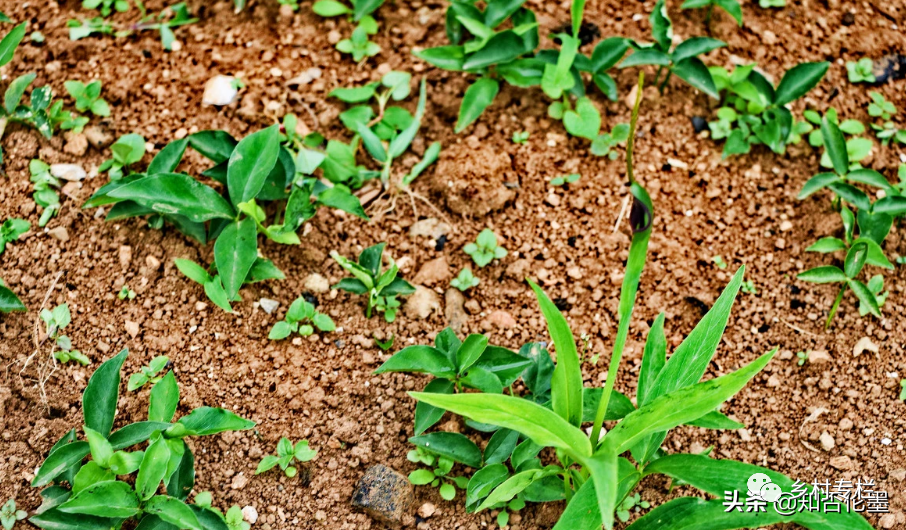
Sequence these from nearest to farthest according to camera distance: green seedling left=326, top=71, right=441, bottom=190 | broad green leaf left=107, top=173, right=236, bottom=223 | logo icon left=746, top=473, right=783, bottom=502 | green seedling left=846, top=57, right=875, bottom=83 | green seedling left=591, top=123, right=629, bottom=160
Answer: logo icon left=746, top=473, right=783, bottom=502 < broad green leaf left=107, top=173, right=236, bottom=223 < green seedling left=326, top=71, right=441, bottom=190 < green seedling left=591, top=123, right=629, bottom=160 < green seedling left=846, top=57, right=875, bottom=83

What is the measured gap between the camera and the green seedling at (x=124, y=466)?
177 centimetres

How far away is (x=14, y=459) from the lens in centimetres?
199

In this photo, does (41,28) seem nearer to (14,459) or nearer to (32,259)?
(32,259)

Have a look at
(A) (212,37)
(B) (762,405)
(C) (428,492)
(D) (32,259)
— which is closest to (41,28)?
(A) (212,37)

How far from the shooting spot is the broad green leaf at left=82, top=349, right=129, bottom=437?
1.90 metres

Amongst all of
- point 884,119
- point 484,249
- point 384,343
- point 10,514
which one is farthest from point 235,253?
point 884,119

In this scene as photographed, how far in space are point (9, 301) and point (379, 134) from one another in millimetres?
1193

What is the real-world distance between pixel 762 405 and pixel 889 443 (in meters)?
0.34

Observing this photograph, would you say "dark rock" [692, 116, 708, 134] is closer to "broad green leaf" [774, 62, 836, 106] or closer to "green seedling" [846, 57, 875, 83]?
"broad green leaf" [774, 62, 836, 106]

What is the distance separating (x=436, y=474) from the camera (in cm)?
203

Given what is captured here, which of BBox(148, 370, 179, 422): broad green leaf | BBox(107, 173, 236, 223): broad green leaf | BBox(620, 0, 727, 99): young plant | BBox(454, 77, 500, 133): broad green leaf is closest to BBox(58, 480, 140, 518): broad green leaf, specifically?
BBox(148, 370, 179, 422): broad green leaf

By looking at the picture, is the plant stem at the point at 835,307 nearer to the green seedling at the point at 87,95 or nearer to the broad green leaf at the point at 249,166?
the broad green leaf at the point at 249,166

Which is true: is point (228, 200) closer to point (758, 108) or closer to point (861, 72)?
point (758, 108)

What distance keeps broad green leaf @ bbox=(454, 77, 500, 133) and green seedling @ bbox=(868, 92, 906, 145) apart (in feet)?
4.25
